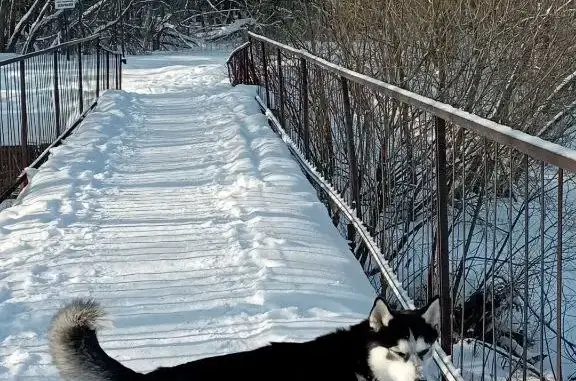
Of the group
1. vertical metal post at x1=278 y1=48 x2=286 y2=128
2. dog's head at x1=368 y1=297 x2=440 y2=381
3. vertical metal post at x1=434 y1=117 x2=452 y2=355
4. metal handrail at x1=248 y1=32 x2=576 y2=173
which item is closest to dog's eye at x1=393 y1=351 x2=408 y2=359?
dog's head at x1=368 y1=297 x2=440 y2=381

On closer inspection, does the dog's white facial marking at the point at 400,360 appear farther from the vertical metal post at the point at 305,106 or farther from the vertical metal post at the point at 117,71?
the vertical metal post at the point at 117,71

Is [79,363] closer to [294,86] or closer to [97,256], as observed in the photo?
[97,256]

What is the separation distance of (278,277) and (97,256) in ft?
4.84

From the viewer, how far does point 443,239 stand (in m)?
4.06

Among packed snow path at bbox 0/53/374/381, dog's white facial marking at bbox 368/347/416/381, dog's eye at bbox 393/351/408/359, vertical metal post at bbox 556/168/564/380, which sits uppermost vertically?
vertical metal post at bbox 556/168/564/380

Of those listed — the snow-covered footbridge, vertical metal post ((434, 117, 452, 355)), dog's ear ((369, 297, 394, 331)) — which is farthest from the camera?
the snow-covered footbridge

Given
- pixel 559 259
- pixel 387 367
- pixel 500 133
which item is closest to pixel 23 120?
pixel 387 367

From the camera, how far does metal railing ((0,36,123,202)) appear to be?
913 cm

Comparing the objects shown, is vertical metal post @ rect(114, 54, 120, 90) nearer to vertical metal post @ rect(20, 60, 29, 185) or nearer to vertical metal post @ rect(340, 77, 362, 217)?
vertical metal post @ rect(20, 60, 29, 185)

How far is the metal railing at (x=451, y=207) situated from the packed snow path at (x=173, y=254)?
35 cm

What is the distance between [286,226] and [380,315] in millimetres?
3391

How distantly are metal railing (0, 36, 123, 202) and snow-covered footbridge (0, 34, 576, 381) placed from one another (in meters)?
0.05

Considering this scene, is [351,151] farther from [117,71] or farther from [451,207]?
[117,71]

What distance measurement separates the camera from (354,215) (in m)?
6.49
